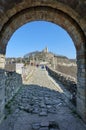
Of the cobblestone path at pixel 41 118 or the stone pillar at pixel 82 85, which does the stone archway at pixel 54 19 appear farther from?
the cobblestone path at pixel 41 118

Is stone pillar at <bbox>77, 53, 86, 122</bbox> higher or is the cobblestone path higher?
stone pillar at <bbox>77, 53, 86, 122</bbox>

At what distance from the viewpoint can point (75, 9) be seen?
565cm

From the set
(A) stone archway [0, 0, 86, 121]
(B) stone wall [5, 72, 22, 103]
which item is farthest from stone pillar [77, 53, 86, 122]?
(B) stone wall [5, 72, 22, 103]

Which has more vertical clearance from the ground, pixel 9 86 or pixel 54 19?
pixel 54 19

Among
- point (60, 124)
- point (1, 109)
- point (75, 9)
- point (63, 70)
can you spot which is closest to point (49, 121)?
point (60, 124)

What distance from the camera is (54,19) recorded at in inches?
263

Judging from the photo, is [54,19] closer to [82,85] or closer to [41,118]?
[82,85]

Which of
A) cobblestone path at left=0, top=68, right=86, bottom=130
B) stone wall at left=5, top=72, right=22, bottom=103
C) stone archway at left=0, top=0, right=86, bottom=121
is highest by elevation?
stone archway at left=0, top=0, right=86, bottom=121

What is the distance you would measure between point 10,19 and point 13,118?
10.1 feet

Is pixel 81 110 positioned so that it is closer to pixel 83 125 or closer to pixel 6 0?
pixel 83 125

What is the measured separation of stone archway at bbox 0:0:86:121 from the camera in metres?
5.62

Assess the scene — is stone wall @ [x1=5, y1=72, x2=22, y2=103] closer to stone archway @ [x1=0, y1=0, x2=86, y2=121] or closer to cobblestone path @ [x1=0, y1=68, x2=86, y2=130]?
cobblestone path @ [x1=0, y1=68, x2=86, y2=130]

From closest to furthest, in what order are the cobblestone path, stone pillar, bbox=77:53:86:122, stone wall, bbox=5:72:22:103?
the cobblestone path < stone pillar, bbox=77:53:86:122 < stone wall, bbox=5:72:22:103

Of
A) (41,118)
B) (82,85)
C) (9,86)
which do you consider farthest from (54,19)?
(9,86)
